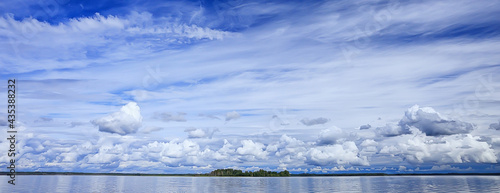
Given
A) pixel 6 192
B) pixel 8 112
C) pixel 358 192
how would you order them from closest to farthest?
pixel 8 112 → pixel 6 192 → pixel 358 192

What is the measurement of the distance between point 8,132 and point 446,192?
12416 centimetres

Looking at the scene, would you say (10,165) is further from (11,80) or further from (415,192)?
(415,192)

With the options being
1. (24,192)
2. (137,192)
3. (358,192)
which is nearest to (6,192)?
(24,192)

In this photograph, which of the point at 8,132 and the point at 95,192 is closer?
the point at 8,132

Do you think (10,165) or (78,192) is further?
(78,192)

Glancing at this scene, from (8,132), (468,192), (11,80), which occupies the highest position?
(11,80)

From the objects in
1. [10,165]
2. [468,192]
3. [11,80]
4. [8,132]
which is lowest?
[468,192]

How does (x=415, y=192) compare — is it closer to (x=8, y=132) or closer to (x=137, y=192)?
(x=137, y=192)

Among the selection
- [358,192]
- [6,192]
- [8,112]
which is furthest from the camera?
[358,192]

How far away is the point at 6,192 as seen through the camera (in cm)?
11150

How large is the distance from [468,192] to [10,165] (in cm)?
13042

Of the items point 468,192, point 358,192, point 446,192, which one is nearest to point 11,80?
point 358,192

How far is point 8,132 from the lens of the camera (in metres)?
63.4

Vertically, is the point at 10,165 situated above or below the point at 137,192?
above
